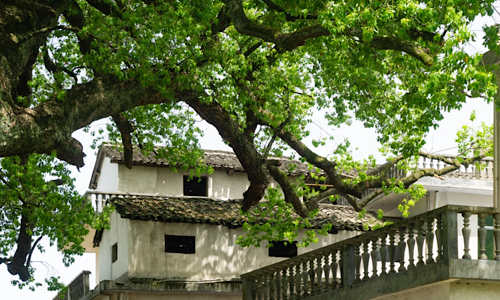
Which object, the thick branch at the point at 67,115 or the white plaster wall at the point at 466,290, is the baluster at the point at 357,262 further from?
the thick branch at the point at 67,115

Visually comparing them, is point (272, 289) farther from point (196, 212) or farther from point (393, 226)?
point (196, 212)

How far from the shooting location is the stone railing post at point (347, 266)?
44.8 feet

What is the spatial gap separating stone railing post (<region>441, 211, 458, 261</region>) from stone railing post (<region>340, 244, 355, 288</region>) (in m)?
3.27

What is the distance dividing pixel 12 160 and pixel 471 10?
10741 millimetres

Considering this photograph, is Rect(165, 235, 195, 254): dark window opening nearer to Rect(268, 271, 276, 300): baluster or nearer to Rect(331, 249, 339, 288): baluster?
Rect(268, 271, 276, 300): baluster

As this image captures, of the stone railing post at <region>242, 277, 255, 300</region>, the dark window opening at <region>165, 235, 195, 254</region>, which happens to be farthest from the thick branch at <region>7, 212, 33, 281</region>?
the stone railing post at <region>242, 277, 255, 300</region>

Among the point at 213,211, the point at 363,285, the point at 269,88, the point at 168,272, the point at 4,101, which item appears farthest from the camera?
the point at 213,211

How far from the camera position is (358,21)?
485 inches

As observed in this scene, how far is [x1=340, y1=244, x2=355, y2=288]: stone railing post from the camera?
13.7 m

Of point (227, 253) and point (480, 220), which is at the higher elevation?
point (480, 220)

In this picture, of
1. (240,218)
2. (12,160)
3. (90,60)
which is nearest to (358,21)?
(90,60)

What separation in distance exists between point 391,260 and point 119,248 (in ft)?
41.0

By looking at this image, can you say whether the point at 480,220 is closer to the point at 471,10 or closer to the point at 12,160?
the point at 471,10

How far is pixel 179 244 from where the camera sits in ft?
73.1
